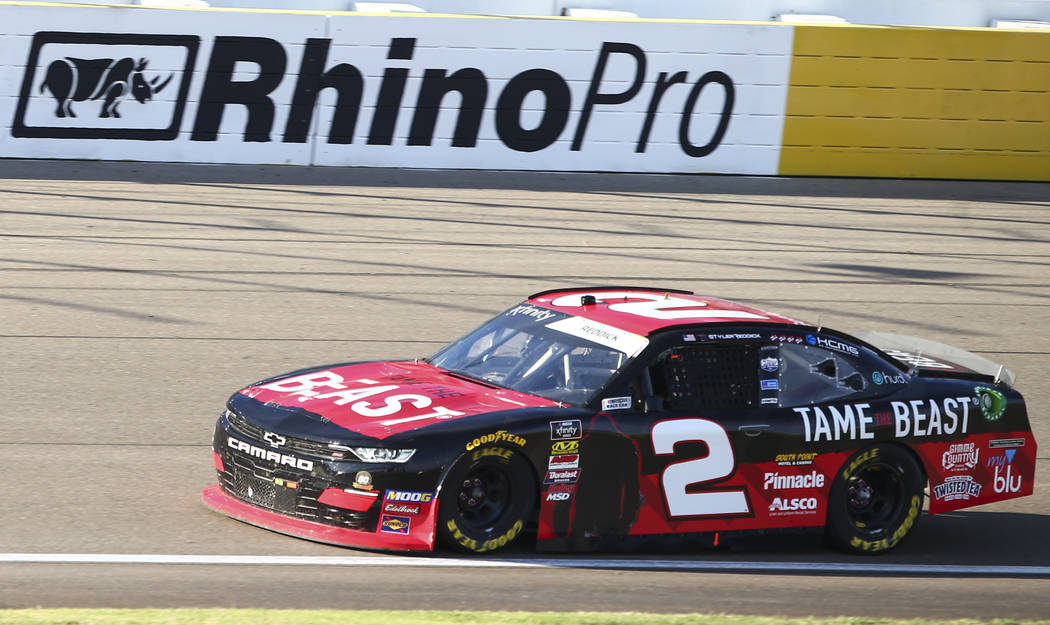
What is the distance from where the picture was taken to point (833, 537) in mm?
7328

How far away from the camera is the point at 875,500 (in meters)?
7.51

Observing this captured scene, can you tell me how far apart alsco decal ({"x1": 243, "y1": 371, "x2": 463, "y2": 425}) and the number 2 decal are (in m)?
1.02

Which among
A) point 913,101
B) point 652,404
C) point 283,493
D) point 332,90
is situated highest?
point 913,101

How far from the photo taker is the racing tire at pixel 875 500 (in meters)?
7.32

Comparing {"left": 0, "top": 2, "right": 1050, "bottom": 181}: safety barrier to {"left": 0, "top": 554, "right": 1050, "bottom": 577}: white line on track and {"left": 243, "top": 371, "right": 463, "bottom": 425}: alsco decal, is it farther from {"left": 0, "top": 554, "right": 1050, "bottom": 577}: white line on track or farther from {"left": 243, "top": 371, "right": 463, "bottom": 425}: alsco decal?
{"left": 0, "top": 554, "right": 1050, "bottom": 577}: white line on track

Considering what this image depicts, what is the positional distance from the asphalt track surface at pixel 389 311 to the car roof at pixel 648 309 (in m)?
1.15

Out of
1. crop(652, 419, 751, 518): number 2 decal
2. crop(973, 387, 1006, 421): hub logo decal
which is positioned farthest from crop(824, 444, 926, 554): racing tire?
crop(652, 419, 751, 518): number 2 decal

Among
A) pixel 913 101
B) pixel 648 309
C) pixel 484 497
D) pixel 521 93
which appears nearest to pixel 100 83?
pixel 521 93

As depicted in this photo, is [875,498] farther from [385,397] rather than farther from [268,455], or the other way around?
[268,455]

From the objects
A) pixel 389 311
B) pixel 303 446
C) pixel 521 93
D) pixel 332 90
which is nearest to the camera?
pixel 303 446

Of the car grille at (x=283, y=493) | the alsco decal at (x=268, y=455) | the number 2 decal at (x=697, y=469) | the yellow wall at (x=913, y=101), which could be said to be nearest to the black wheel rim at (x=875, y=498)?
the number 2 decal at (x=697, y=469)

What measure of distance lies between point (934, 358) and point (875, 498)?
1.09 m

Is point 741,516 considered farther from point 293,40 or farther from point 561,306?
point 293,40

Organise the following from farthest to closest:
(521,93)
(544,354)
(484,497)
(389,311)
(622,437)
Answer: (521,93) → (389,311) → (544,354) → (622,437) → (484,497)
